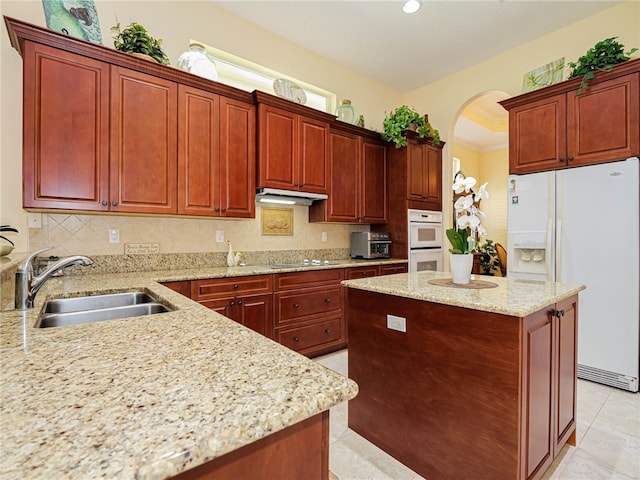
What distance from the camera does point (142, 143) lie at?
7.75ft

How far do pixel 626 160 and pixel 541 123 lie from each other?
0.77m

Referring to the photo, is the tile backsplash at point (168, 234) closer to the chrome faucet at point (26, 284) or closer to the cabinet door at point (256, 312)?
the cabinet door at point (256, 312)

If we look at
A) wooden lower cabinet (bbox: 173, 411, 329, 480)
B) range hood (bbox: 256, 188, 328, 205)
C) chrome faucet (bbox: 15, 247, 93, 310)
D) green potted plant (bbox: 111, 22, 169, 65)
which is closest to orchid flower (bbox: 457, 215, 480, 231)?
wooden lower cabinet (bbox: 173, 411, 329, 480)

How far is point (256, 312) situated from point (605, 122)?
10.9 feet

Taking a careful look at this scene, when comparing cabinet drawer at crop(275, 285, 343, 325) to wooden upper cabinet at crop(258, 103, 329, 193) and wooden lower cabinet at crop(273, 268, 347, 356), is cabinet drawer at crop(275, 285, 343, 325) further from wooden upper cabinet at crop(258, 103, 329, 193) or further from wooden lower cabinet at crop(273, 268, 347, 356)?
wooden upper cabinet at crop(258, 103, 329, 193)

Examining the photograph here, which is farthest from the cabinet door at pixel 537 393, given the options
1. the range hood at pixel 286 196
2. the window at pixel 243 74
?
the window at pixel 243 74

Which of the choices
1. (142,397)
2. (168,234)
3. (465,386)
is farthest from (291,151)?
(142,397)

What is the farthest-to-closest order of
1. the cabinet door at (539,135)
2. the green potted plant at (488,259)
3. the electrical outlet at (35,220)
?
the green potted plant at (488,259), the cabinet door at (539,135), the electrical outlet at (35,220)

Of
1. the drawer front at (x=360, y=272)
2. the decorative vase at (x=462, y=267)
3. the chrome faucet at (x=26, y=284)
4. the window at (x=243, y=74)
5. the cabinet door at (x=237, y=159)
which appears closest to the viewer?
the chrome faucet at (x=26, y=284)

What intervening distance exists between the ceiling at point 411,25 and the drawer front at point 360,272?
2528 millimetres

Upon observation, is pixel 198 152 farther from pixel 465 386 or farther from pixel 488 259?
pixel 488 259

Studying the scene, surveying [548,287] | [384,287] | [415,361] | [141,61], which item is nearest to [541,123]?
Answer: [548,287]

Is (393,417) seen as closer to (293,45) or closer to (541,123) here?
(541,123)

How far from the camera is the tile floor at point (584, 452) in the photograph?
5.16 feet
